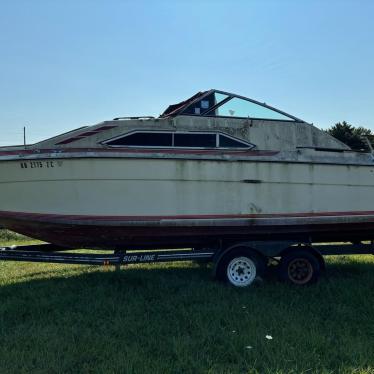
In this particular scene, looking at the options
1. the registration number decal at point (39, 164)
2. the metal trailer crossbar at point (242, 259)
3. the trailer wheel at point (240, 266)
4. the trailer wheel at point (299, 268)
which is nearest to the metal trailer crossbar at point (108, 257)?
the metal trailer crossbar at point (242, 259)

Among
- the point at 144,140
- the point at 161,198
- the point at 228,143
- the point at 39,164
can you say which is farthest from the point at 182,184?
the point at 39,164

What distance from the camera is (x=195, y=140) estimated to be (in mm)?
5340

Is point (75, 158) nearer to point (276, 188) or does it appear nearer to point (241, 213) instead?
point (241, 213)

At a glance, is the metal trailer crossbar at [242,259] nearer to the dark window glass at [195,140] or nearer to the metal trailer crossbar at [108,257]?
the metal trailer crossbar at [108,257]

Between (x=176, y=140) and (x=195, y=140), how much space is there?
0.26m

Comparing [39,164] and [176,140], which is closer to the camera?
[39,164]

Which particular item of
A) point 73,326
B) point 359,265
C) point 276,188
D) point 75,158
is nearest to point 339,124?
point 359,265

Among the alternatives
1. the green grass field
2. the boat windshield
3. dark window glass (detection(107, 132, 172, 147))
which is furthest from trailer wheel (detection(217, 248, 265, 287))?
the boat windshield

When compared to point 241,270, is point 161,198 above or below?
above

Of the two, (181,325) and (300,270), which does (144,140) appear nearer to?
(181,325)

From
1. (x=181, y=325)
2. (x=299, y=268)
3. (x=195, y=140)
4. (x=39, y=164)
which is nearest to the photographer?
(x=181, y=325)

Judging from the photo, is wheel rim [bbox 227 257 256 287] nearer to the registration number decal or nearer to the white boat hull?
the white boat hull

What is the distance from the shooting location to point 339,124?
18266 mm

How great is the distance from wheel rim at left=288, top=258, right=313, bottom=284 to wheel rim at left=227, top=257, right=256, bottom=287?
1.70 ft
